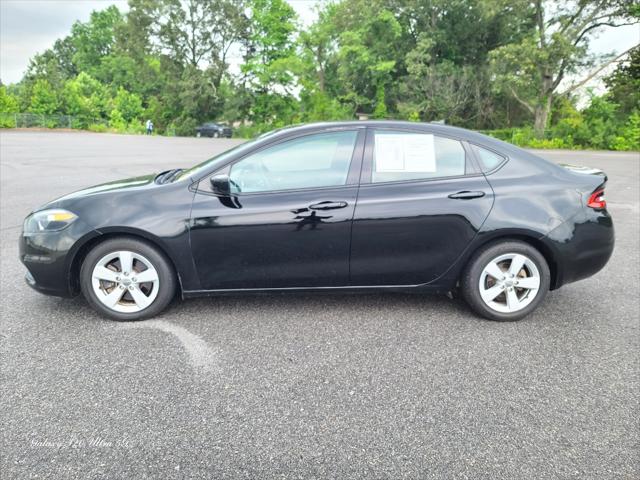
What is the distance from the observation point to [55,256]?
131 inches

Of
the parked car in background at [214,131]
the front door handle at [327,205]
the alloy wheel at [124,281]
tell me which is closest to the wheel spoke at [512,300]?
the front door handle at [327,205]

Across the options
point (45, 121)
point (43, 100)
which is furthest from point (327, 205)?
point (43, 100)

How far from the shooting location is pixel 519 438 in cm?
223

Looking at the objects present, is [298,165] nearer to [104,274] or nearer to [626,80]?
[104,274]

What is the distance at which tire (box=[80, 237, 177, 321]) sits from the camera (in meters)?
3.34

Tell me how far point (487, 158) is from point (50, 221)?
10.9 feet

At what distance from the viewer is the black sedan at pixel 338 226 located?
3318 mm

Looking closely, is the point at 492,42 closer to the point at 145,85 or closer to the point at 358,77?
the point at 358,77

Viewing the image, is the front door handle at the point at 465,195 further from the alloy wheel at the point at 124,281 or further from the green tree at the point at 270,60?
the green tree at the point at 270,60

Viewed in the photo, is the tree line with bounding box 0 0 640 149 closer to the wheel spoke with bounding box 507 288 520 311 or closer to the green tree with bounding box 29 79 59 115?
the green tree with bounding box 29 79 59 115

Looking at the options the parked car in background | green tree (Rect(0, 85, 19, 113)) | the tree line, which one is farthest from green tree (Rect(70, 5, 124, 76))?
the parked car in background

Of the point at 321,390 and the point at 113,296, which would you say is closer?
the point at 321,390

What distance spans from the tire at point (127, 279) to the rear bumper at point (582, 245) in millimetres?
2907

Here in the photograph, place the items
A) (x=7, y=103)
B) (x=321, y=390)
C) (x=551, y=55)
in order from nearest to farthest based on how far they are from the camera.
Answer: (x=321, y=390), (x=551, y=55), (x=7, y=103)
